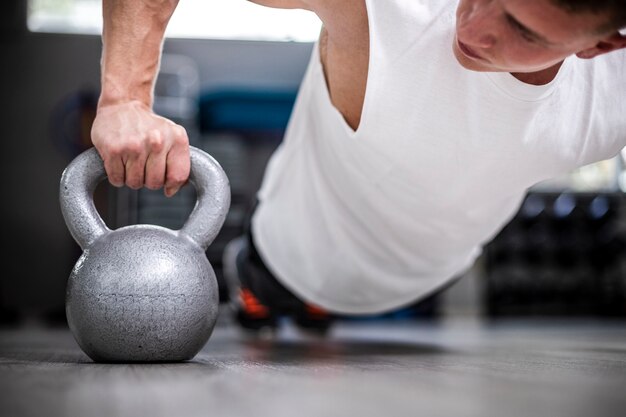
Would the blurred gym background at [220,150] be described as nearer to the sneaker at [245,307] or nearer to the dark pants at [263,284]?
the sneaker at [245,307]

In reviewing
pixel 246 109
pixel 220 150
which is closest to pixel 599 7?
pixel 220 150

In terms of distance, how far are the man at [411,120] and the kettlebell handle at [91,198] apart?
1.1 inches

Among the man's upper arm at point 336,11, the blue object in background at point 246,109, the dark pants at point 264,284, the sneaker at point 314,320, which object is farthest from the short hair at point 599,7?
the blue object in background at point 246,109

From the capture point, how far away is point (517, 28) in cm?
92

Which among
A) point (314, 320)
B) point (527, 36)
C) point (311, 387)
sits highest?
point (527, 36)

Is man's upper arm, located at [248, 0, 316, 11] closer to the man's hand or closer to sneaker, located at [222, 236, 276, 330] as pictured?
the man's hand

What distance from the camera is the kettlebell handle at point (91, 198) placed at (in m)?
1.02

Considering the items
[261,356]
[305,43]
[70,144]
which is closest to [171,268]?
[261,356]

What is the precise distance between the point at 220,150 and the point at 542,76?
281 cm

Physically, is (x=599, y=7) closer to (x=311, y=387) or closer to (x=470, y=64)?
(x=470, y=64)

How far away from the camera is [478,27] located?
95cm

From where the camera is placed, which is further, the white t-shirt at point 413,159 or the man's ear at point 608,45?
the white t-shirt at point 413,159

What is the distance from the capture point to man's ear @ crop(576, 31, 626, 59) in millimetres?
910

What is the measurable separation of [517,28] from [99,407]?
67cm
